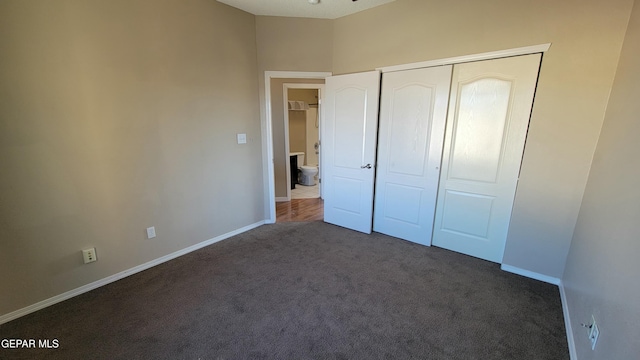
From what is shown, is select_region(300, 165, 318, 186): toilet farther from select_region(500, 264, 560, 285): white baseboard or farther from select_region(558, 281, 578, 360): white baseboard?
select_region(558, 281, 578, 360): white baseboard

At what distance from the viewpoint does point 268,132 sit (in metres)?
3.49

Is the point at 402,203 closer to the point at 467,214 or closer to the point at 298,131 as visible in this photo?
the point at 467,214

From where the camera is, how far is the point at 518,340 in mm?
1722

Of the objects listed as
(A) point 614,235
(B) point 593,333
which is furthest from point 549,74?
(B) point 593,333

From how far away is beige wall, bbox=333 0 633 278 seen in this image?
6.41 ft

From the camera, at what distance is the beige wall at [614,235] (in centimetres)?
117

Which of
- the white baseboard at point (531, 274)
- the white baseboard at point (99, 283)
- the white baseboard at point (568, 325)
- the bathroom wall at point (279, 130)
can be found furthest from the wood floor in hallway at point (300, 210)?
the white baseboard at point (568, 325)

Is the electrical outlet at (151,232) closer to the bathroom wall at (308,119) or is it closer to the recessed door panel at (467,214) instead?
the recessed door panel at (467,214)

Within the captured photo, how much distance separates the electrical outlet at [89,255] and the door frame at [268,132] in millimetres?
1919

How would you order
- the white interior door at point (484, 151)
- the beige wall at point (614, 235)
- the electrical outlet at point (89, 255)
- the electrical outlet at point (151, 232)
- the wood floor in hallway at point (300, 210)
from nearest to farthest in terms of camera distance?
the beige wall at point (614, 235), the electrical outlet at point (89, 255), the white interior door at point (484, 151), the electrical outlet at point (151, 232), the wood floor in hallway at point (300, 210)

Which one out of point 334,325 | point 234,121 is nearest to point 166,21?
point 234,121

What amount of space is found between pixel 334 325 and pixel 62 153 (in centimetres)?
244

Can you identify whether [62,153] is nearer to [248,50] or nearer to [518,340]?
[248,50]

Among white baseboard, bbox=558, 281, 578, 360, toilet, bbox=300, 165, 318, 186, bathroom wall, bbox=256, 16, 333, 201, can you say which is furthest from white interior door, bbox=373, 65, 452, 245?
toilet, bbox=300, 165, 318, 186
